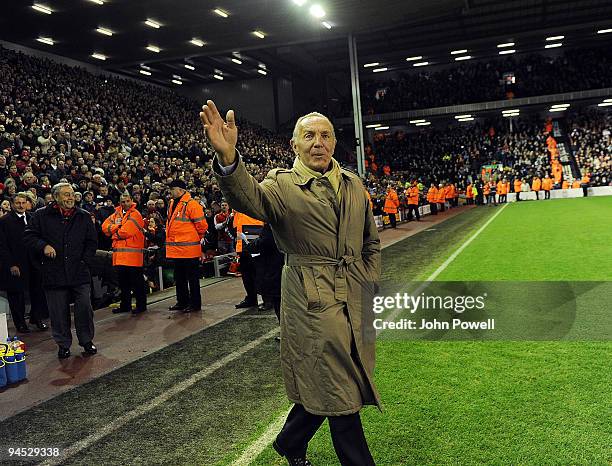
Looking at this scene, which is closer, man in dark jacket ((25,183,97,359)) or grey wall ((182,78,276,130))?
man in dark jacket ((25,183,97,359))

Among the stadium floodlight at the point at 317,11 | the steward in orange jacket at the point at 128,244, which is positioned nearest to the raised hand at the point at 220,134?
the steward in orange jacket at the point at 128,244

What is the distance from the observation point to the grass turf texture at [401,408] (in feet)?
12.3

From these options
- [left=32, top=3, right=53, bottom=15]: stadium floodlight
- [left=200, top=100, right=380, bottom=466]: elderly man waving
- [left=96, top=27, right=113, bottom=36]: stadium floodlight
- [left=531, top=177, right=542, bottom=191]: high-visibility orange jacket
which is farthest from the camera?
[left=531, top=177, right=542, bottom=191]: high-visibility orange jacket

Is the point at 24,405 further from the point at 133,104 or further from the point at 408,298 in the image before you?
the point at 133,104

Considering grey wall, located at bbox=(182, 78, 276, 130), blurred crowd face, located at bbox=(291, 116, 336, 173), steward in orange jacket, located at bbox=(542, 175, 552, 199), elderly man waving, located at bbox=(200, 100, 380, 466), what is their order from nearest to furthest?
elderly man waving, located at bbox=(200, 100, 380, 466) < blurred crowd face, located at bbox=(291, 116, 336, 173) < steward in orange jacket, located at bbox=(542, 175, 552, 199) < grey wall, located at bbox=(182, 78, 276, 130)

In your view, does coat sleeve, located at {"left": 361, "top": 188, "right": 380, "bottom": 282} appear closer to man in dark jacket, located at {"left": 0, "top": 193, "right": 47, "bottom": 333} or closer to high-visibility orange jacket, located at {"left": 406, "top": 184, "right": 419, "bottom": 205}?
man in dark jacket, located at {"left": 0, "top": 193, "right": 47, "bottom": 333}

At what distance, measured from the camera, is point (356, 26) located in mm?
29047

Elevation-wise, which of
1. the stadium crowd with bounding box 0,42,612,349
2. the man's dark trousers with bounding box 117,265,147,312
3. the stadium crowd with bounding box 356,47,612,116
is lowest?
the man's dark trousers with bounding box 117,265,147,312

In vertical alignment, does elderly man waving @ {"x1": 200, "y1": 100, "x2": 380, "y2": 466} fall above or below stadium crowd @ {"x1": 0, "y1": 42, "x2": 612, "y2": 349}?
below

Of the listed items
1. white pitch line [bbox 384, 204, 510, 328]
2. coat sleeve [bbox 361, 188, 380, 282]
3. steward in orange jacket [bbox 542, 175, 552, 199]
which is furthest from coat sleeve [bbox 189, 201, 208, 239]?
steward in orange jacket [bbox 542, 175, 552, 199]

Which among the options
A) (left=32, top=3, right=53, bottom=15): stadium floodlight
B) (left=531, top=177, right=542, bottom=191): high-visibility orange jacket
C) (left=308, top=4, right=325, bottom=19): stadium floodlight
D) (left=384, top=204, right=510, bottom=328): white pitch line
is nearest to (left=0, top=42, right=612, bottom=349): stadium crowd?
(left=531, top=177, right=542, bottom=191): high-visibility orange jacket

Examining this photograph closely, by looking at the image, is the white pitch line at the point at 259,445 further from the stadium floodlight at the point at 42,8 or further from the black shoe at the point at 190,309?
the stadium floodlight at the point at 42,8

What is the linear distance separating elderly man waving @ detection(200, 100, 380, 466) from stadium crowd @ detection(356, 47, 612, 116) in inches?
1672

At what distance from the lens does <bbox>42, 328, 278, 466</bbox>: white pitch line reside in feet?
13.5
